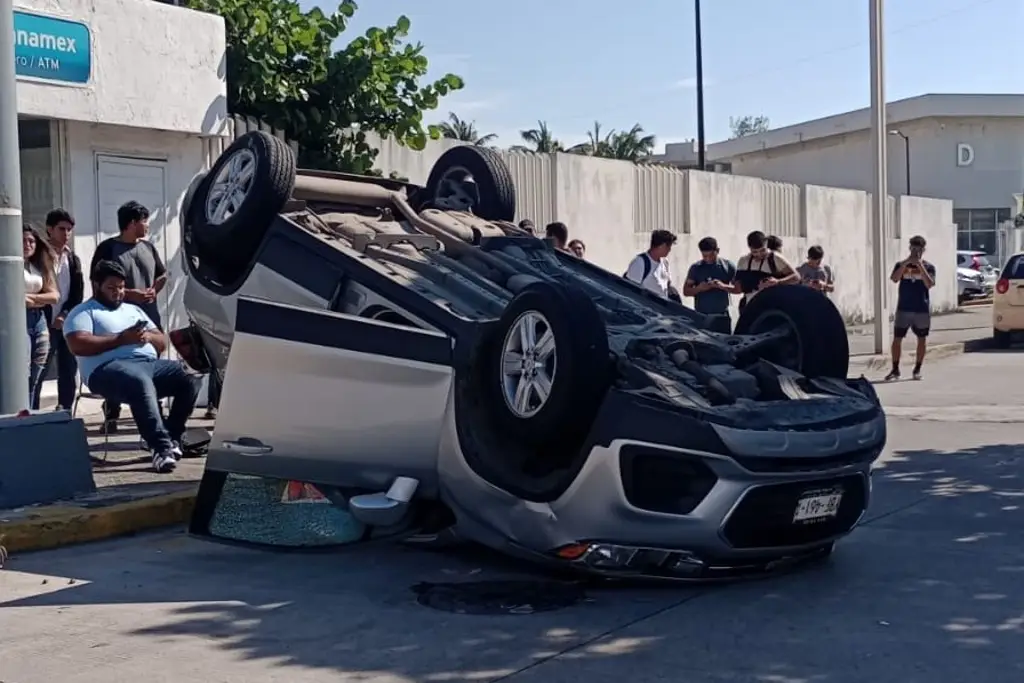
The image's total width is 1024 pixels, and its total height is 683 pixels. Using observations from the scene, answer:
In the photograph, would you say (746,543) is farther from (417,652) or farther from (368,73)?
(368,73)

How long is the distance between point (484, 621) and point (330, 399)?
4.83 ft

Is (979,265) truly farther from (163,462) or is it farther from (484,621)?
(484,621)

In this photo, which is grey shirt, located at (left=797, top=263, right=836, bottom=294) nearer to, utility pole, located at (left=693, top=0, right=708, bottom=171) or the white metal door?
the white metal door

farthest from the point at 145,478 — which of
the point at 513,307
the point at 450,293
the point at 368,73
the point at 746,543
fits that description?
the point at 368,73

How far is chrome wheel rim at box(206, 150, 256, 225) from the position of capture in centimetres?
738

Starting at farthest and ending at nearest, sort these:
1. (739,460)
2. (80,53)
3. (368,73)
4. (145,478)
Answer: (368,73) < (80,53) < (145,478) < (739,460)

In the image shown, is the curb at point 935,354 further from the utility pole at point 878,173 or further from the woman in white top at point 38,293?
the woman in white top at point 38,293

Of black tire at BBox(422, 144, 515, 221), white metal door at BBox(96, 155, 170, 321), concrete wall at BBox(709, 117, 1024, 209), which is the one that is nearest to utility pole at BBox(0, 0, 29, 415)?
black tire at BBox(422, 144, 515, 221)

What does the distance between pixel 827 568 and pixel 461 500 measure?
1793mm

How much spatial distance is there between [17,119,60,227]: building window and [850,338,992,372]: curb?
1032 cm

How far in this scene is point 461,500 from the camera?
6.39 meters

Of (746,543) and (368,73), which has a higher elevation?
(368,73)

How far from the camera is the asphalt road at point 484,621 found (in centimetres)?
511

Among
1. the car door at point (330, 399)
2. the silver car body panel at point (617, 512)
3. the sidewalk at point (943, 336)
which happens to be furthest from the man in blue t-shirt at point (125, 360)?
the sidewalk at point (943, 336)
